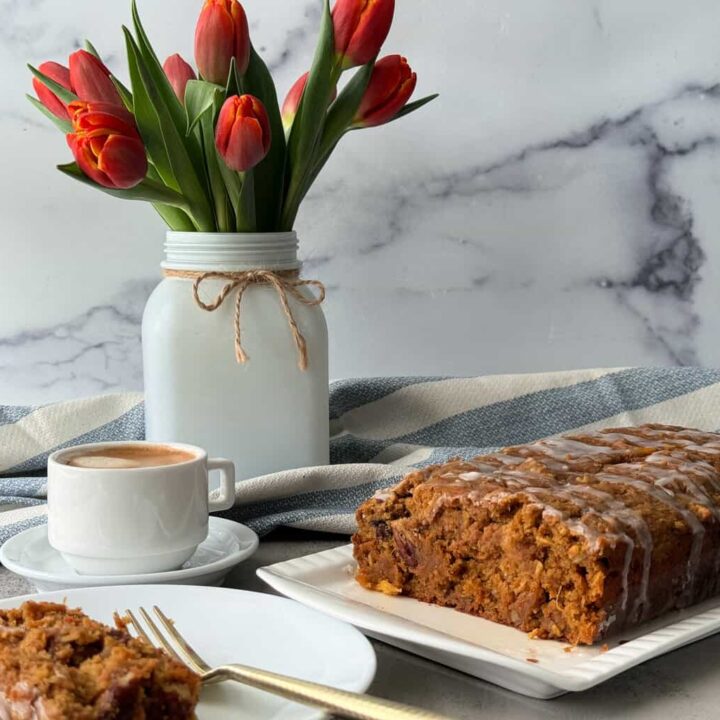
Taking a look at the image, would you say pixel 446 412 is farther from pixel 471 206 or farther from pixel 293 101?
pixel 293 101

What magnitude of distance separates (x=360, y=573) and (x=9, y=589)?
439 mm

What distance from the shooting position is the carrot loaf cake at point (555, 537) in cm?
111

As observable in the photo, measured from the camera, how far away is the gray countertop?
39.8 inches

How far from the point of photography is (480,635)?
1.16 m

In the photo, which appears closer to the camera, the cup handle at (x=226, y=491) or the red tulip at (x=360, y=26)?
the cup handle at (x=226, y=491)

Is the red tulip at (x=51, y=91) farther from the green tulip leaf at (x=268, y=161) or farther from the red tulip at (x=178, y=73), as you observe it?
the green tulip leaf at (x=268, y=161)

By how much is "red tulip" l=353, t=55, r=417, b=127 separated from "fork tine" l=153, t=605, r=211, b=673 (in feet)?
2.89

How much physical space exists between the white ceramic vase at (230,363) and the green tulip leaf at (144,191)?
0.21ft

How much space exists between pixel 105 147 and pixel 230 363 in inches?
13.8

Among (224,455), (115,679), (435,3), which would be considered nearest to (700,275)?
(435,3)

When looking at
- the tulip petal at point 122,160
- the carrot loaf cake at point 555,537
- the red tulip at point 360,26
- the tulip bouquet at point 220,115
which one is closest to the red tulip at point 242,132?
the tulip bouquet at point 220,115

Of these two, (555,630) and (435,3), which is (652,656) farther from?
(435,3)

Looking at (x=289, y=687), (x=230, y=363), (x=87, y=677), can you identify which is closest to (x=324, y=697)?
(x=289, y=687)

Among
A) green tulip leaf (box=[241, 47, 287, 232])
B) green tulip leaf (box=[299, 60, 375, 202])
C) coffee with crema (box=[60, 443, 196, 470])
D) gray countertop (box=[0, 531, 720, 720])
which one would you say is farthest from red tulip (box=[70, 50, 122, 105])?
gray countertop (box=[0, 531, 720, 720])
